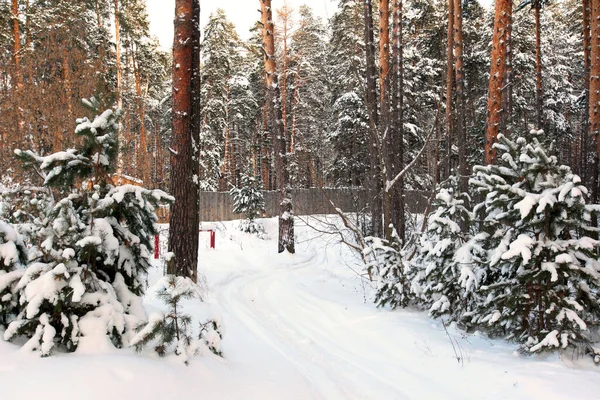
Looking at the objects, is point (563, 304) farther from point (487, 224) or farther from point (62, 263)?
point (62, 263)

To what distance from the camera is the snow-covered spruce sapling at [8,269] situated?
10.1ft

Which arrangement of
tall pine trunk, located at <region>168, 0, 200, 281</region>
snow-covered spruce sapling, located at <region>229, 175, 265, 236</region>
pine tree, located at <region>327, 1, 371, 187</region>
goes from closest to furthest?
1. tall pine trunk, located at <region>168, 0, 200, 281</region>
2. snow-covered spruce sapling, located at <region>229, 175, 265, 236</region>
3. pine tree, located at <region>327, 1, 371, 187</region>

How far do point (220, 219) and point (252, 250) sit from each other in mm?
15517

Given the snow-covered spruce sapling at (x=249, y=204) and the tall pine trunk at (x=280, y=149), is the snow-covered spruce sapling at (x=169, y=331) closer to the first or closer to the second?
the tall pine trunk at (x=280, y=149)

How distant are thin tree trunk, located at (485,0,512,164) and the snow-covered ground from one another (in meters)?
4.27

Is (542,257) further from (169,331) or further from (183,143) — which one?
(183,143)

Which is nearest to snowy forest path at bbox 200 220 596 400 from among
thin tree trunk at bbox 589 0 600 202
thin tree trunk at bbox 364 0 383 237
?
thin tree trunk at bbox 364 0 383 237

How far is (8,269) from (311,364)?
3.32 metres

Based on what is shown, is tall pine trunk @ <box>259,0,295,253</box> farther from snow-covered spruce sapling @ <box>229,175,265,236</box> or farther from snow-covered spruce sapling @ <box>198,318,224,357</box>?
snow-covered spruce sapling @ <box>198,318,224,357</box>

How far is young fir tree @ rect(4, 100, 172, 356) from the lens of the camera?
299 cm

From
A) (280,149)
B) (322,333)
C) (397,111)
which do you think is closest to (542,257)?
(322,333)

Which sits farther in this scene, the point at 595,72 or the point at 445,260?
the point at 595,72

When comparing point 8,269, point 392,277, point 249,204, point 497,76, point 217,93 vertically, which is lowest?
point 392,277

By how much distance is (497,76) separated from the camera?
8.70 metres
